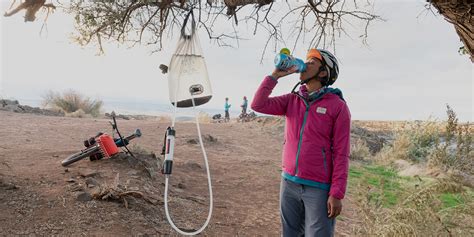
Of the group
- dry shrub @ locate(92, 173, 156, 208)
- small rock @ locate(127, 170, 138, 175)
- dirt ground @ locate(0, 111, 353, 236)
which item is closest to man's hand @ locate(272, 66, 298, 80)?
dirt ground @ locate(0, 111, 353, 236)

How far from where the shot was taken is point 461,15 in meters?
3.48

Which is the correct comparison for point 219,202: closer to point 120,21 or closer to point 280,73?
point 120,21

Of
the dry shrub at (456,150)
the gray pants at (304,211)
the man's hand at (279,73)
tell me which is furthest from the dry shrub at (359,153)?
the man's hand at (279,73)

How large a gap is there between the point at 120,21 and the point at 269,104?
151 inches

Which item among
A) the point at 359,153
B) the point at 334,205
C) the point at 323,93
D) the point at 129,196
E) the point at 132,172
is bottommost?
the point at 129,196

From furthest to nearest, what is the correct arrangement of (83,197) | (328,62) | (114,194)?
(114,194) < (83,197) < (328,62)

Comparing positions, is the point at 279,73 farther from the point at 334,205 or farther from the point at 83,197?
the point at 83,197

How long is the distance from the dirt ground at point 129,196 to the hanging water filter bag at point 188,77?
1585 mm

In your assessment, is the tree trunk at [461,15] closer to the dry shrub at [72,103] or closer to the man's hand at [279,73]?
the man's hand at [279,73]

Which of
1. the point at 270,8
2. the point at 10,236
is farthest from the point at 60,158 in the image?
the point at 270,8

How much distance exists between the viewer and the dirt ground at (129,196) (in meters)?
4.14

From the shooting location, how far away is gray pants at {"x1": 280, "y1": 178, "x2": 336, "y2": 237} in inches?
112

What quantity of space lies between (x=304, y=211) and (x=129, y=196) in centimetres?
238

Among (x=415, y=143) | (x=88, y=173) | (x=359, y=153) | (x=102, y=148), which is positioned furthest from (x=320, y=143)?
(x=415, y=143)
